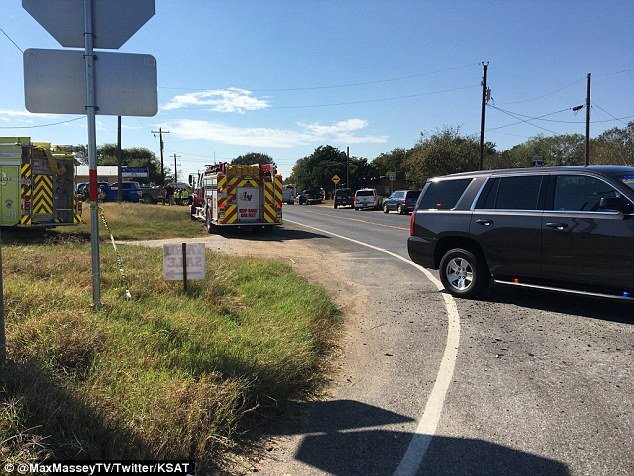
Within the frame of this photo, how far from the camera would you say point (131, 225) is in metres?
19.9

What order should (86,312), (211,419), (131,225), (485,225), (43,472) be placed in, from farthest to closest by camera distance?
(131,225) → (485,225) → (86,312) → (211,419) → (43,472)

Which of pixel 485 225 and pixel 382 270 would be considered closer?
pixel 485 225

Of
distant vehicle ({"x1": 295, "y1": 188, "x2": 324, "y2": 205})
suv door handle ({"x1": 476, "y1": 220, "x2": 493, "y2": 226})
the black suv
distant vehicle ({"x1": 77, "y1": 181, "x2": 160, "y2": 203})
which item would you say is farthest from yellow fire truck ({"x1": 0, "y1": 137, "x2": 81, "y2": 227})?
distant vehicle ({"x1": 295, "y1": 188, "x2": 324, "y2": 205})

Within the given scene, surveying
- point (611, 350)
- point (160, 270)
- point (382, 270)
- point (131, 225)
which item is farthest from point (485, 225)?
point (131, 225)

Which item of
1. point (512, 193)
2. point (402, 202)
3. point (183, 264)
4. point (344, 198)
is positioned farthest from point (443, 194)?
point (344, 198)

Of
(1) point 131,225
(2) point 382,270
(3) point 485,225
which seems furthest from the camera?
(1) point 131,225

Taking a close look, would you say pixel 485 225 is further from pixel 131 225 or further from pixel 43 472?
pixel 131 225

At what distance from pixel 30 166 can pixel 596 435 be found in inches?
577

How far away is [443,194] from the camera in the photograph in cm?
818

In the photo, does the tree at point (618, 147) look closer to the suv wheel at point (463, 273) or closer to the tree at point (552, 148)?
the suv wheel at point (463, 273)

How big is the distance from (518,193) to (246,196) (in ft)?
40.4

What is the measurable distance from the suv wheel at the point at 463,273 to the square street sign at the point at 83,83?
4.91 meters

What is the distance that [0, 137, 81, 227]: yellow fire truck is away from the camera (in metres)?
13.4

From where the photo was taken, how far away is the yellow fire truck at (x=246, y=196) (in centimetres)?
1789
